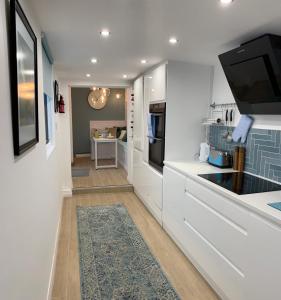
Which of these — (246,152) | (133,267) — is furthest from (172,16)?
(133,267)

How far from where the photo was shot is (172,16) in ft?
5.21

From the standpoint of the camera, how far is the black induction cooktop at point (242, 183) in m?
1.87

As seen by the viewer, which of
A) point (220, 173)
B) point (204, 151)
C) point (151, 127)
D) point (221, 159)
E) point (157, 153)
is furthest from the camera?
point (151, 127)

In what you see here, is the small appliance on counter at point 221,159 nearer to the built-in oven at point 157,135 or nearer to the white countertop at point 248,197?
the white countertop at point 248,197

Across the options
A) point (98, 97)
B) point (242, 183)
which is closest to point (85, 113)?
point (98, 97)

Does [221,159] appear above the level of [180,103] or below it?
below

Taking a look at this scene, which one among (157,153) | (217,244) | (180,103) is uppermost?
(180,103)

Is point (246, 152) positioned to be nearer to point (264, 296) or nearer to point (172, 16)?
point (264, 296)

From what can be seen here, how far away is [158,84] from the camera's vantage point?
3096 mm

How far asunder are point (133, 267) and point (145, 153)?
70.3 inches

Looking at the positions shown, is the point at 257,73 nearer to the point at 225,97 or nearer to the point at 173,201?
the point at 225,97

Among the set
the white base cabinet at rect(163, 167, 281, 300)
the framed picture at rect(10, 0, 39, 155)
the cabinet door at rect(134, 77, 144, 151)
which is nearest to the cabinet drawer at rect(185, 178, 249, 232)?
the white base cabinet at rect(163, 167, 281, 300)

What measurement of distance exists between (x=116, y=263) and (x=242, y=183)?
1.41m

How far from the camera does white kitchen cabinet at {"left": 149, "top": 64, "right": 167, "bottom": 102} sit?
2.92 meters
